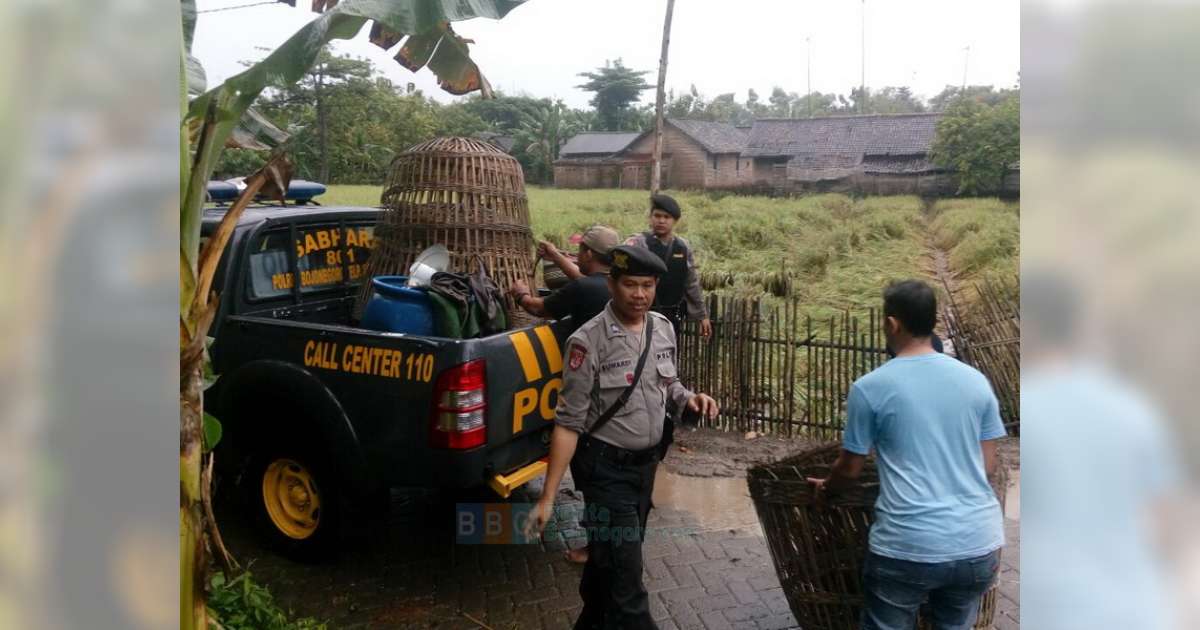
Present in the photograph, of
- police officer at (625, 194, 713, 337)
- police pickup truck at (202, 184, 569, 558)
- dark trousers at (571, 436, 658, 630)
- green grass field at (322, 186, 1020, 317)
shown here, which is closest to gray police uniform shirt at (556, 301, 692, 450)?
dark trousers at (571, 436, 658, 630)

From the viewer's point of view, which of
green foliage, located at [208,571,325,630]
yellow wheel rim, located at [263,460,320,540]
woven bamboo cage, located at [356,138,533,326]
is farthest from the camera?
woven bamboo cage, located at [356,138,533,326]

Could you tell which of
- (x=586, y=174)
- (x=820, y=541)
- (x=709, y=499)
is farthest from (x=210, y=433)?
(x=586, y=174)

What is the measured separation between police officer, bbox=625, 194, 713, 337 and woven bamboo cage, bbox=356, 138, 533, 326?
1179 mm

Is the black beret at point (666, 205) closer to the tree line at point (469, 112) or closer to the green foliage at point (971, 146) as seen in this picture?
the tree line at point (469, 112)

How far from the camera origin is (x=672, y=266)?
5980mm

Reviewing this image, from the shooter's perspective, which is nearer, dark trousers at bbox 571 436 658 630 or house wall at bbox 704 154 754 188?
dark trousers at bbox 571 436 658 630

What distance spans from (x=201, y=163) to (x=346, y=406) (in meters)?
1.63

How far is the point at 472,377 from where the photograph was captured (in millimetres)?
3471

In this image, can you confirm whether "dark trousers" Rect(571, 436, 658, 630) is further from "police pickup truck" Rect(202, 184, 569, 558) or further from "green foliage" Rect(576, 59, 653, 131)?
"green foliage" Rect(576, 59, 653, 131)

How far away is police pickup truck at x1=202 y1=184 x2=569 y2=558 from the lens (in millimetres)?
3488

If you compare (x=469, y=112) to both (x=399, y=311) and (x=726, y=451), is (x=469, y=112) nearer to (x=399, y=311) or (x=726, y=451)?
(x=726, y=451)
